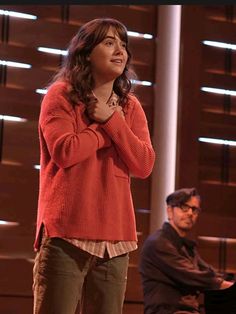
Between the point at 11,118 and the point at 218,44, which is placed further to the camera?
the point at 218,44

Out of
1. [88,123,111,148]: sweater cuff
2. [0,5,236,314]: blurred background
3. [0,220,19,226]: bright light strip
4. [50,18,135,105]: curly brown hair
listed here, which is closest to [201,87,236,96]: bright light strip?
[0,5,236,314]: blurred background

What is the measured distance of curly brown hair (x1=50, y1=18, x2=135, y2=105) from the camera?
71.4 inches

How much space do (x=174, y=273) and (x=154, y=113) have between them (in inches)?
52.6

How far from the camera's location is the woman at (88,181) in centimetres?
170

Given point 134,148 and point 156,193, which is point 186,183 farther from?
point 134,148

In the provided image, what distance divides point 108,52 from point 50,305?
730 mm

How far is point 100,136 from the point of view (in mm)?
1765

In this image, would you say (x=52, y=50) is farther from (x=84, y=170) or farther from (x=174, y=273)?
(x=84, y=170)

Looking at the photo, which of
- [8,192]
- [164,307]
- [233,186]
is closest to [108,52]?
[164,307]

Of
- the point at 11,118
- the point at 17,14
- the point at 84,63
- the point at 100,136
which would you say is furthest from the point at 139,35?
the point at 100,136

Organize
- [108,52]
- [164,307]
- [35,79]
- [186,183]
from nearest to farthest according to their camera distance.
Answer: [108,52] → [164,307] → [35,79] → [186,183]

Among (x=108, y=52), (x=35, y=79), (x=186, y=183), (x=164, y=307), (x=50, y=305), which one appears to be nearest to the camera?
(x=50, y=305)

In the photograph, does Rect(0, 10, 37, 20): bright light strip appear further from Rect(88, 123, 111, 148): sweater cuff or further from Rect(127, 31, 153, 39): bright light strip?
Rect(88, 123, 111, 148): sweater cuff

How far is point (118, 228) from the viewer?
1.74m
